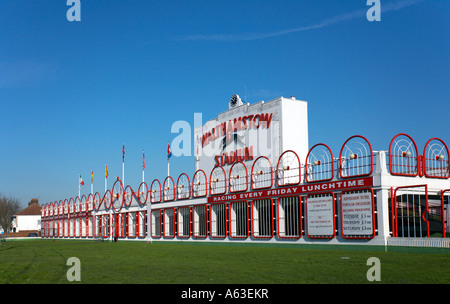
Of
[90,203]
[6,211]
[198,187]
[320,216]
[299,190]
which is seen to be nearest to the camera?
[320,216]

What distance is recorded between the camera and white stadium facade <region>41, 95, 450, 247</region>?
86.9 ft

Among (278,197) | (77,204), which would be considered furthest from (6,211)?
(278,197)

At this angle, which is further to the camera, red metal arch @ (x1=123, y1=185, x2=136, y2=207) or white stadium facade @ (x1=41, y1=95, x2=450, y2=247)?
red metal arch @ (x1=123, y1=185, x2=136, y2=207)

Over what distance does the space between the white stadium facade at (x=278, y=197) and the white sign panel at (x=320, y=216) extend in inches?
2.4

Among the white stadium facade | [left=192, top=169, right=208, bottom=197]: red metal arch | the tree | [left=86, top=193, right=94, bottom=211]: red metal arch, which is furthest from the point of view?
the tree

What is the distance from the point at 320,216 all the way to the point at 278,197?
14.8 feet

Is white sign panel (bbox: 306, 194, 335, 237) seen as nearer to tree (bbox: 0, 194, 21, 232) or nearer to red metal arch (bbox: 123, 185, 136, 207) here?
red metal arch (bbox: 123, 185, 136, 207)

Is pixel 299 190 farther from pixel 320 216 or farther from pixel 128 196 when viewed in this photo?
pixel 128 196

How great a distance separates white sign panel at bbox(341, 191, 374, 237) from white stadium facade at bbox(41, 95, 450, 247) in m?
0.05

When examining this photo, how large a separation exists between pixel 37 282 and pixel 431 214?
24.0 meters

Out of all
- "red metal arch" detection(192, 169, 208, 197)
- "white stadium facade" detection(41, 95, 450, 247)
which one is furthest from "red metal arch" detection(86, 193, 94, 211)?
"red metal arch" detection(192, 169, 208, 197)

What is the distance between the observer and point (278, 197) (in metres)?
33.7

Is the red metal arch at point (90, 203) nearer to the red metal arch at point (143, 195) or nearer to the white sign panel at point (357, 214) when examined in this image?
the red metal arch at point (143, 195)
